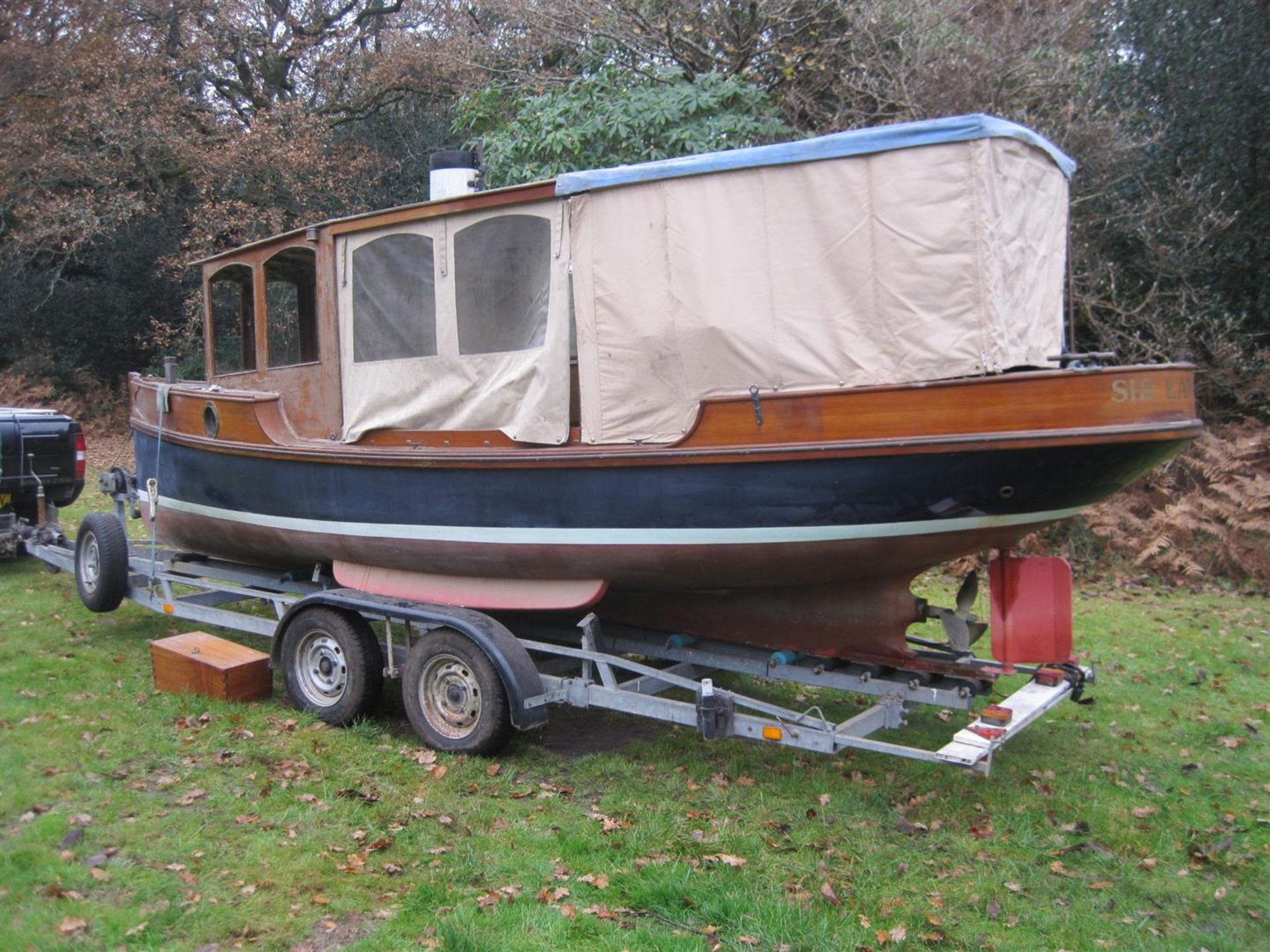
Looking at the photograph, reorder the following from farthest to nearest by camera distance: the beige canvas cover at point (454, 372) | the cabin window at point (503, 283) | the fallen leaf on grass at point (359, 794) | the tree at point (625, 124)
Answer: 1. the tree at point (625, 124)
2. the cabin window at point (503, 283)
3. the beige canvas cover at point (454, 372)
4. the fallen leaf on grass at point (359, 794)

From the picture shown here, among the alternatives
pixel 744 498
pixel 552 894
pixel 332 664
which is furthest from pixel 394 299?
pixel 552 894

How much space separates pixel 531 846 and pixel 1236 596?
7996mm

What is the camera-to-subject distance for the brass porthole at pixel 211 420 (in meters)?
7.05

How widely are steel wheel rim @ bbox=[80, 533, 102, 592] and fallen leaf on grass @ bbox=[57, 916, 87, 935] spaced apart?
14.9ft

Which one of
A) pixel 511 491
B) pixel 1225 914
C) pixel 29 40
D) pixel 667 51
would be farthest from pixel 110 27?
pixel 1225 914

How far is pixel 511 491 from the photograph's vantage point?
5605 mm

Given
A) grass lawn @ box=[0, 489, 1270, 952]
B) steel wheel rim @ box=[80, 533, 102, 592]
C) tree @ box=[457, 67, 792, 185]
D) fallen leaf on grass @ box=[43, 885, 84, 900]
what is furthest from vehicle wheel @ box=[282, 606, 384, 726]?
tree @ box=[457, 67, 792, 185]

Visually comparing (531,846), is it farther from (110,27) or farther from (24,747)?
(110,27)

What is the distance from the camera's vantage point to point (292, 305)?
284 inches

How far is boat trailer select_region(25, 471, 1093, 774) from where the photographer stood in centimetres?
482

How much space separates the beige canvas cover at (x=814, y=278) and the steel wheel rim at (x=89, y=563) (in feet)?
15.1

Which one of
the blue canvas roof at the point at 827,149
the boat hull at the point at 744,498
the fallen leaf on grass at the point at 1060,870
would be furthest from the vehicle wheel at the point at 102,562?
the fallen leaf on grass at the point at 1060,870

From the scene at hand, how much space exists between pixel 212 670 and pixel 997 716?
4529 millimetres

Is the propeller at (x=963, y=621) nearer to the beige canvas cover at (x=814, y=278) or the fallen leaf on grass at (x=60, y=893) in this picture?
the beige canvas cover at (x=814, y=278)
